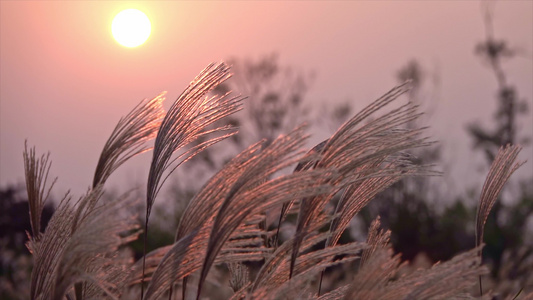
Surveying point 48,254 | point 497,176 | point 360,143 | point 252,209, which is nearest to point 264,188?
point 252,209

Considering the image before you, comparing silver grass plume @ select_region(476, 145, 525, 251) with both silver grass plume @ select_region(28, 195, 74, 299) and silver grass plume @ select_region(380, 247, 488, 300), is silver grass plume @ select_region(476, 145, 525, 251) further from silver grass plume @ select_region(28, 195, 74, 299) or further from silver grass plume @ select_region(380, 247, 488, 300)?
silver grass plume @ select_region(28, 195, 74, 299)

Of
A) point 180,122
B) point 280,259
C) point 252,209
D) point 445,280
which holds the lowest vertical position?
point 445,280

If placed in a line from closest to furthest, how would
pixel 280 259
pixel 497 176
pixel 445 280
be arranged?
pixel 445 280 < pixel 280 259 < pixel 497 176

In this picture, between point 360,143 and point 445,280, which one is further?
point 360,143

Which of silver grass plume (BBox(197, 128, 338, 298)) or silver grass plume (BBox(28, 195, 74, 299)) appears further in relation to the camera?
silver grass plume (BBox(28, 195, 74, 299))

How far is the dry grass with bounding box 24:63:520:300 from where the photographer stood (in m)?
1.54

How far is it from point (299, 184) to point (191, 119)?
0.52 m

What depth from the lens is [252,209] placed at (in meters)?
1.63

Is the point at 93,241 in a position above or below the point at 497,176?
above

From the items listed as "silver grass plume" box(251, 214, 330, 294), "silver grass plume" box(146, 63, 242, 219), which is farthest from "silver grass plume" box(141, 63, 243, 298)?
"silver grass plume" box(251, 214, 330, 294)

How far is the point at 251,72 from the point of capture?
88.7ft

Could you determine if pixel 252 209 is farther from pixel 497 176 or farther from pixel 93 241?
pixel 497 176

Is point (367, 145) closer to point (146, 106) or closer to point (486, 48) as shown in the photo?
point (146, 106)

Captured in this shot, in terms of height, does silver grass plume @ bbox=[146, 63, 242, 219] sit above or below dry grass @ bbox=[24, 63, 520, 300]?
above
